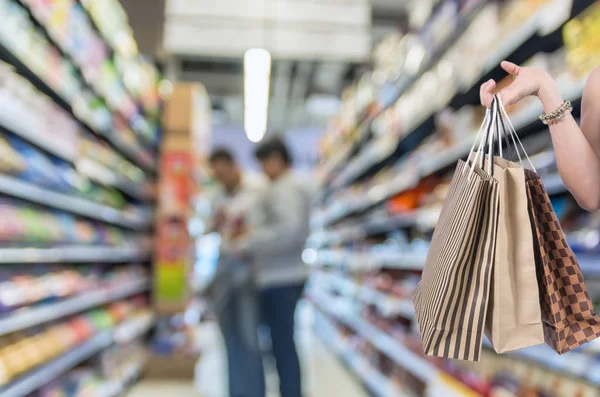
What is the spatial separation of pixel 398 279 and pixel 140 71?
2.66m

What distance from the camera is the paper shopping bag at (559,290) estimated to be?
768 mm

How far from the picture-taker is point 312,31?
237 inches

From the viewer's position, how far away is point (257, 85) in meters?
6.57

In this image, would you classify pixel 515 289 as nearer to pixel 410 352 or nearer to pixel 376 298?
pixel 410 352

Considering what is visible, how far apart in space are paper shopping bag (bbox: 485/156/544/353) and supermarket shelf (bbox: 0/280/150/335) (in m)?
1.76

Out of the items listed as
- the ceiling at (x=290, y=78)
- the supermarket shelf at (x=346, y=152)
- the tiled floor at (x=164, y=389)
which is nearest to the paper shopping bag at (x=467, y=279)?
the tiled floor at (x=164, y=389)

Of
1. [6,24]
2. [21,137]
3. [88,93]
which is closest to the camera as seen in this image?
[6,24]

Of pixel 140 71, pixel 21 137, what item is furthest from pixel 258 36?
pixel 21 137

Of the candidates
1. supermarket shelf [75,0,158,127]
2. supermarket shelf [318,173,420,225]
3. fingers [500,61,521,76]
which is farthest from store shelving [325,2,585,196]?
supermarket shelf [75,0,158,127]

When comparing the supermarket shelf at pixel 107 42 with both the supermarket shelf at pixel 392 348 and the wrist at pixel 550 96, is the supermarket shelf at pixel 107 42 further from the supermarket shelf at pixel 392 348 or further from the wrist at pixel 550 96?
the wrist at pixel 550 96

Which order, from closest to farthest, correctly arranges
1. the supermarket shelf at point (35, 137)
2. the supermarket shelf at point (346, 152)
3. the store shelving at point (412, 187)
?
the store shelving at point (412, 187), the supermarket shelf at point (35, 137), the supermarket shelf at point (346, 152)

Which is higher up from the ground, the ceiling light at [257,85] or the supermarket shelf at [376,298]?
the ceiling light at [257,85]

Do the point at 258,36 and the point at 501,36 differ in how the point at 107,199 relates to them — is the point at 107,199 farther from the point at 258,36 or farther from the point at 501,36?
the point at 258,36

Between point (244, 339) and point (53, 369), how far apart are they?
2.87 ft
